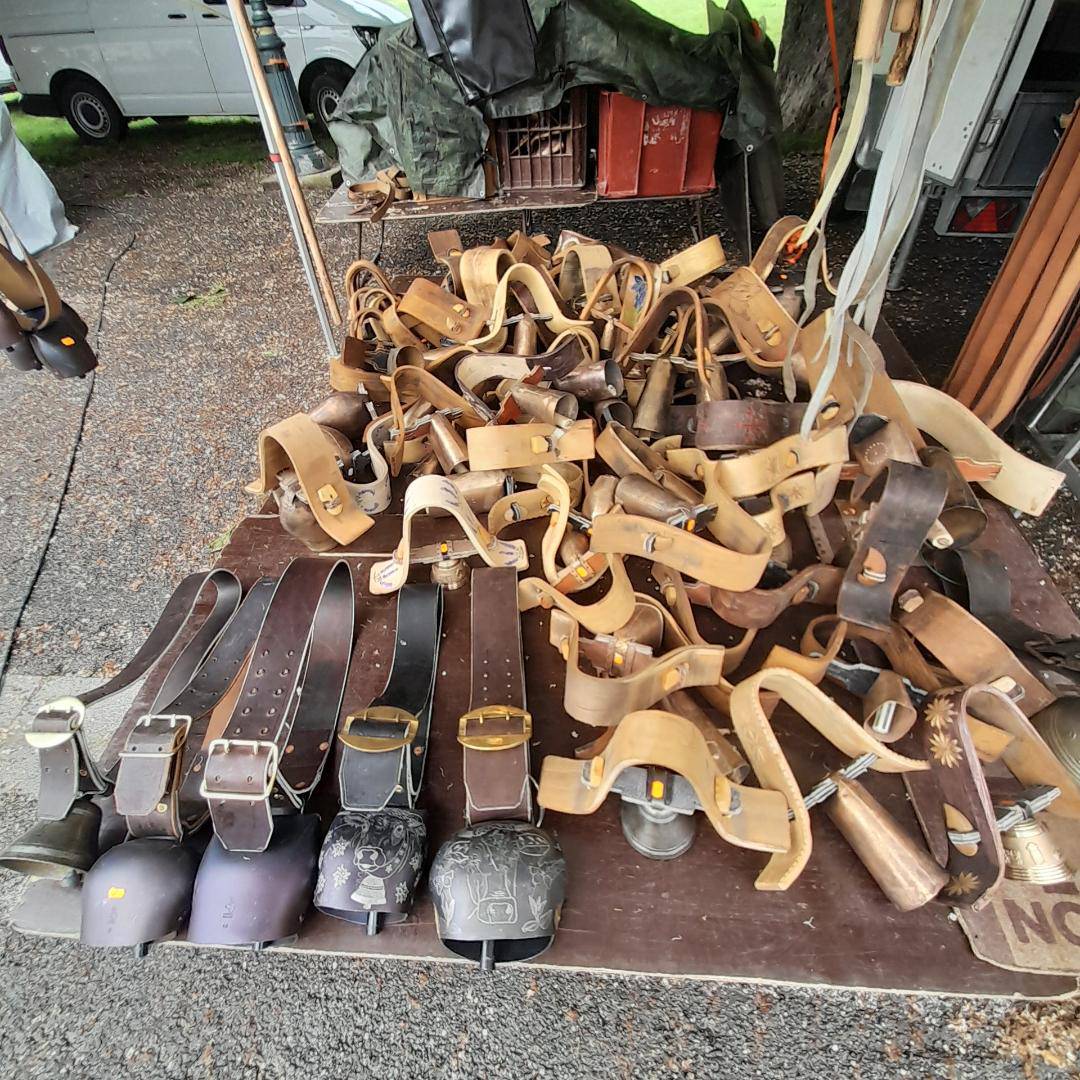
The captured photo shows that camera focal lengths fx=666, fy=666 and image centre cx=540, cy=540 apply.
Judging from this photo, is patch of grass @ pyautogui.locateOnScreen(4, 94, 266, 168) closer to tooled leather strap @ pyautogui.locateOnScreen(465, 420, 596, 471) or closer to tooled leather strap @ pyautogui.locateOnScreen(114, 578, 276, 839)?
tooled leather strap @ pyautogui.locateOnScreen(465, 420, 596, 471)

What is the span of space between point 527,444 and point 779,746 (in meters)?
1.02

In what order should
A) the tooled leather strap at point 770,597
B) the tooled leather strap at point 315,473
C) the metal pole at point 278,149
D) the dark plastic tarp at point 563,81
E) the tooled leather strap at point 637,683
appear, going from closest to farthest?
1. the tooled leather strap at point 637,683
2. the tooled leather strap at point 770,597
3. the tooled leather strap at point 315,473
4. the metal pole at point 278,149
5. the dark plastic tarp at point 563,81

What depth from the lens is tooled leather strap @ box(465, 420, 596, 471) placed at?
6.05 feet

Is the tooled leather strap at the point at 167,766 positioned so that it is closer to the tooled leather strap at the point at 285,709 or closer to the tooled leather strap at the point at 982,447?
the tooled leather strap at the point at 285,709

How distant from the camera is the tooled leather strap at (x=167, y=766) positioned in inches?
47.9

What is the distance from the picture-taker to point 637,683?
1.33 m

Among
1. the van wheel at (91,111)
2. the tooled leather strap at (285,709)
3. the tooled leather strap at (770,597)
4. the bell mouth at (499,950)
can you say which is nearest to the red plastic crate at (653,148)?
the tooled leather strap at (770,597)

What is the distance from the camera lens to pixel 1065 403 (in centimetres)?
233

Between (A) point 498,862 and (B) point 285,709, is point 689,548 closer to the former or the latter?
(A) point 498,862

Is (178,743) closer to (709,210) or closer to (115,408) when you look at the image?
(115,408)

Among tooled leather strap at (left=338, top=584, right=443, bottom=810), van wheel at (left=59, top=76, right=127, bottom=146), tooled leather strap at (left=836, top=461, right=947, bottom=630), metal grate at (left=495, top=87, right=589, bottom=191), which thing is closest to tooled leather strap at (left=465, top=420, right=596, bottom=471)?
tooled leather strap at (left=338, top=584, right=443, bottom=810)

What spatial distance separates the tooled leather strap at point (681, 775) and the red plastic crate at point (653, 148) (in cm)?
333

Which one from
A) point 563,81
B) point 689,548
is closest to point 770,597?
point 689,548

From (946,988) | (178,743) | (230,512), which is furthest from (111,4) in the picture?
(946,988)
